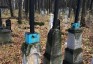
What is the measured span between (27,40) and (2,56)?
10.4 ft

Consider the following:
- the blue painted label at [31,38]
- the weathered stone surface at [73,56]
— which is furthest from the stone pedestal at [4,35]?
the blue painted label at [31,38]

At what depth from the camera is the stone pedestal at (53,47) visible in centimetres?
538

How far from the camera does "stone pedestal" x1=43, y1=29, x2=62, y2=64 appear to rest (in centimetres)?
538

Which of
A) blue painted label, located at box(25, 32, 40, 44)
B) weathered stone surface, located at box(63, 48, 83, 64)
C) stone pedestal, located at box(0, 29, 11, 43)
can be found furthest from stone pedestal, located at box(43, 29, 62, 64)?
stone pedestal, located at box(0, 29, 11, 43)

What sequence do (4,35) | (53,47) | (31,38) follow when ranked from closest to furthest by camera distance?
(31,38)
(53,47)
(4,35)

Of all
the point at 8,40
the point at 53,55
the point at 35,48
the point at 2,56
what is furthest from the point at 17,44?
the point at 35,48

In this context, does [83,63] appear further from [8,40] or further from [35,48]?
[8,40]

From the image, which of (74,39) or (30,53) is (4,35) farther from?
(30,53)

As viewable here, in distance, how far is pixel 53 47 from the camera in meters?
5.43

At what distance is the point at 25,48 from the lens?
454 centimetres

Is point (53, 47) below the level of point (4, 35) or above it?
above

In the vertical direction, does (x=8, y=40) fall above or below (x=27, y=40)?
below

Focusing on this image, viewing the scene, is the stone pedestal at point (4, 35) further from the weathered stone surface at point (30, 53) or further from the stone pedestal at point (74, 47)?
the weathered stone surface at point (30, 53)

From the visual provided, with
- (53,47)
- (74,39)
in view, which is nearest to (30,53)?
(53,47)
